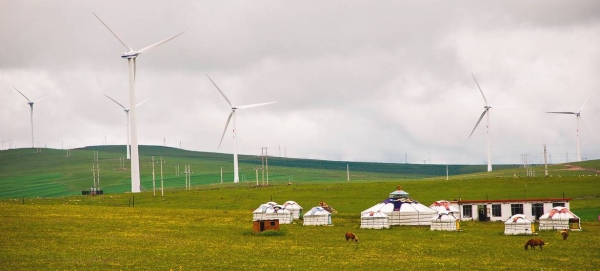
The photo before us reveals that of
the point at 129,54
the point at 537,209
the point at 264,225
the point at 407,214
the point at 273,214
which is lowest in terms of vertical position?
the point at 537,209

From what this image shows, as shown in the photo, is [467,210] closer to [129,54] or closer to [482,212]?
[482,212]

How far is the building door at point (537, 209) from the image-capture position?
344 ft

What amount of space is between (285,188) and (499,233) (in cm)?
8440

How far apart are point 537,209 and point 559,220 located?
1719 centimetres

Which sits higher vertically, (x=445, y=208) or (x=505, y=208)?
(x=445, y=208)

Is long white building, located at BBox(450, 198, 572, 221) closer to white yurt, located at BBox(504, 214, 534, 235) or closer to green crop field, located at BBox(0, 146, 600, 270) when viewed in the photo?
green crop field, located at BBox(0, 146, 600, 270)

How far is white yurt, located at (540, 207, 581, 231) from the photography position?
88.1 meters

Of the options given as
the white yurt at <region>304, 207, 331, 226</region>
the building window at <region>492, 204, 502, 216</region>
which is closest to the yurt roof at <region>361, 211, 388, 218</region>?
the white yurt at <region>304, 207, 331, 226</region>

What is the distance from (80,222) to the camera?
8288 cm

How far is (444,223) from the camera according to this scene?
8981 centimetres

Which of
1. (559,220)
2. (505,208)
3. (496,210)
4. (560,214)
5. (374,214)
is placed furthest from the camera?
(496,210)

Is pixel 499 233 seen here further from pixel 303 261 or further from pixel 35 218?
pixel 35 218

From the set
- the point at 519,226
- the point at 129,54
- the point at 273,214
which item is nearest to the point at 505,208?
the point at 519,226

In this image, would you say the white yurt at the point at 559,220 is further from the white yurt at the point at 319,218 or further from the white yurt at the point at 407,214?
the white yurt at the point at 319,218
